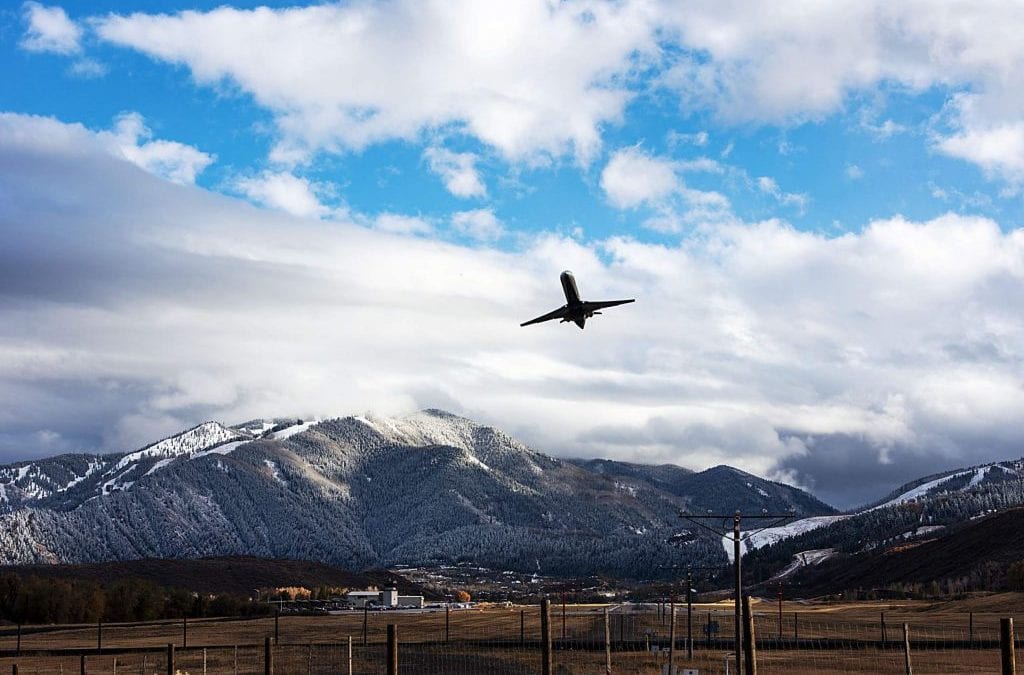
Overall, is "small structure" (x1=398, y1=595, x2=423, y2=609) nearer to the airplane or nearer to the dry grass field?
the dry grass field

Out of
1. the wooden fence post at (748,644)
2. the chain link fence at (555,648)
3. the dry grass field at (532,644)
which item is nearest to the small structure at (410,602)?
the dry grass field at (532,644)

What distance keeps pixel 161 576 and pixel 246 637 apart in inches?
4255

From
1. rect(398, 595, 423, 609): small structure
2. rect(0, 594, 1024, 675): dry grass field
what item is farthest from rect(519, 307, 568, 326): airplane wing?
rect(398, 595, 423, 609): small structure

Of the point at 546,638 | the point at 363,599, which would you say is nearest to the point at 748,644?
the point at 546,638

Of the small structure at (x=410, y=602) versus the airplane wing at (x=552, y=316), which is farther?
the small structure at (x=410, y=602)

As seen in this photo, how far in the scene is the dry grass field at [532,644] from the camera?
62000 millimetres

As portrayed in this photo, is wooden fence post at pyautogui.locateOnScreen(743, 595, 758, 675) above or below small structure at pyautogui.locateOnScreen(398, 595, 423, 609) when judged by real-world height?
above

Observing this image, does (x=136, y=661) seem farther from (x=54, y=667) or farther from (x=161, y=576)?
(x=161, y=576)

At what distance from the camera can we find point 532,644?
74.9m

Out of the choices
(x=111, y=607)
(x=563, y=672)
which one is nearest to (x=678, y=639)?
(x=563, y=672)

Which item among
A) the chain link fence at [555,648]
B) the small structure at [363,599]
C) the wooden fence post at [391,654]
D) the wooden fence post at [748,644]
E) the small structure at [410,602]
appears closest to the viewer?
the wooden fence post at [391,654]

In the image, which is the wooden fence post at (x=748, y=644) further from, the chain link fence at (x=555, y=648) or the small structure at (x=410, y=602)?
the small structure at (x=410, y=602)

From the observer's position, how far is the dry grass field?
6200 cm

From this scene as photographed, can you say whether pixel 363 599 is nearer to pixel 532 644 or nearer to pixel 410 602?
pixel 410 602
